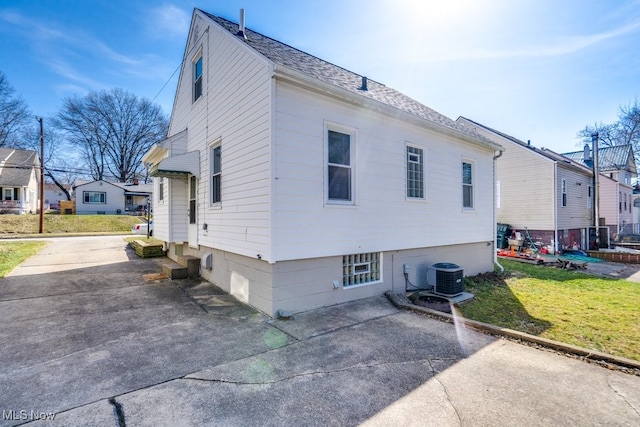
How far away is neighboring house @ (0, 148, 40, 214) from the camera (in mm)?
29203

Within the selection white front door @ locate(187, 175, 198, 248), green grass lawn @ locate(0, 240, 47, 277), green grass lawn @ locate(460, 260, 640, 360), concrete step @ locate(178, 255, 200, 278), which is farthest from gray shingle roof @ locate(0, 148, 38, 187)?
green grass lawn @ locate(460, 260, 640, 360)

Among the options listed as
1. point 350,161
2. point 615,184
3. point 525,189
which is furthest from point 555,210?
point 350,161

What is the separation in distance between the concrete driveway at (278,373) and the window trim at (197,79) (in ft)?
19.3

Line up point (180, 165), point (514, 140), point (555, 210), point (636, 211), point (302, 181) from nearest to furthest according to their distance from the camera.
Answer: point (302, 181) < point (180, 165) < point (555, 210) < point (514, 140) < point (636, 211)

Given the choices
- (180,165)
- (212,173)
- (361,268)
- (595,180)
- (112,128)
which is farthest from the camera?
(112,128)

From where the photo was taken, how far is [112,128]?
138 ft

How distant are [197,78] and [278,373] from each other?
27.4 ft

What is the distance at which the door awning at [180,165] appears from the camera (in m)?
7.63

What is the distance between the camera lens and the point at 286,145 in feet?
17.0

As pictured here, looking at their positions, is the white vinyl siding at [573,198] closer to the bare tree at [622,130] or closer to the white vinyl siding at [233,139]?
the bare tree at [622,130]

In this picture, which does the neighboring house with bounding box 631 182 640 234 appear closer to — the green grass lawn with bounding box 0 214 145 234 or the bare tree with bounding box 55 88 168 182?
the green grass lawn with bounding box 0 214 145 234

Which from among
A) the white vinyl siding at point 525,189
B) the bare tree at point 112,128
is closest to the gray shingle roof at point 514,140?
the white vinyl siding at point 525,189

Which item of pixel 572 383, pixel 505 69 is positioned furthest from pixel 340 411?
pixel 505 69

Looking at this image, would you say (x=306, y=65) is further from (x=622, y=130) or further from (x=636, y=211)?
(x=636, y=211)
